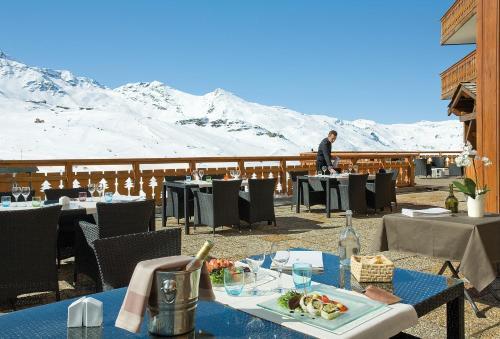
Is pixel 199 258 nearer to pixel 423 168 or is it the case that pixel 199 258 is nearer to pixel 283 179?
pixel 283 179

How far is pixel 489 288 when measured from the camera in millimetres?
3826

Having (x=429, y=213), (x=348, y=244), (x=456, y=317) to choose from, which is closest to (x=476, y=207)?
(x=429, y=213)

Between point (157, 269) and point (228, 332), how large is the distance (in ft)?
0.88

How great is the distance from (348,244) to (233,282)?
23.5 inches

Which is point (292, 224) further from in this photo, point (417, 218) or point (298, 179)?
point (417, 218)

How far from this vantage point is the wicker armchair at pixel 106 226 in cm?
337

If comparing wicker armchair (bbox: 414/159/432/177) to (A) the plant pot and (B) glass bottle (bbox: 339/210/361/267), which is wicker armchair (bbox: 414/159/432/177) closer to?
(A) the plant pot

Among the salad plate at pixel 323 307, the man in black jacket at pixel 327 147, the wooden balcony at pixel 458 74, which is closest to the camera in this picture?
the salad plate at pixel 323 307

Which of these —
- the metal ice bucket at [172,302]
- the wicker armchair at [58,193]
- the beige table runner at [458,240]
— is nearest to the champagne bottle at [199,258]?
the metal ice bucket at [172,302]

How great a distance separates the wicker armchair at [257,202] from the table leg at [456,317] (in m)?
4.91

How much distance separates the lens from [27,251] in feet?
10.0

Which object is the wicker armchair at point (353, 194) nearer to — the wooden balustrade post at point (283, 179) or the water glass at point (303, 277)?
the wooden balustrade post at point (283, 179)

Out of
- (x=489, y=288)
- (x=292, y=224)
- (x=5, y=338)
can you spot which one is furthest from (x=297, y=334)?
(x=292, y=224)

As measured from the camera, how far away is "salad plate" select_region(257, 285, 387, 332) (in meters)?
1.33
